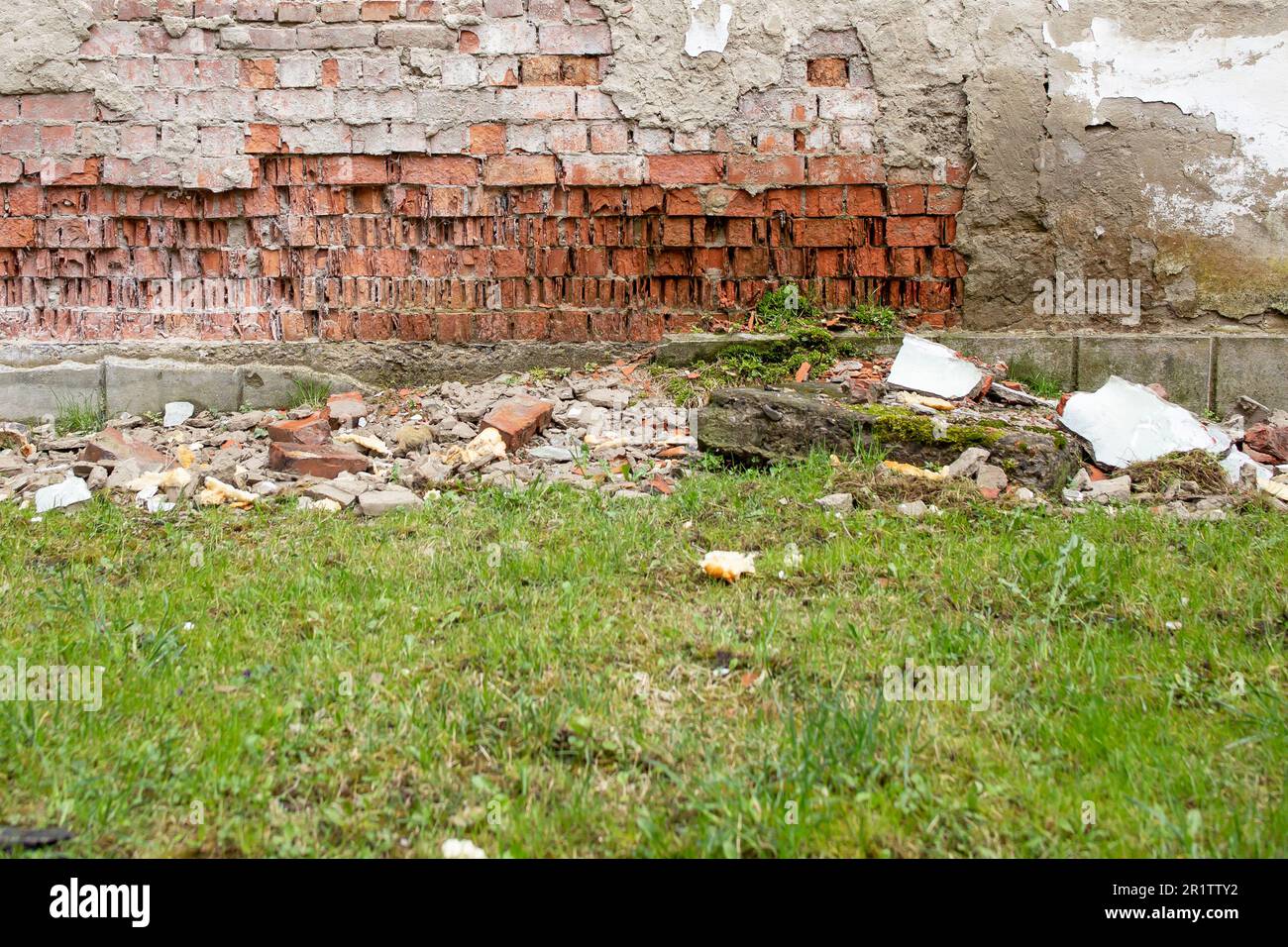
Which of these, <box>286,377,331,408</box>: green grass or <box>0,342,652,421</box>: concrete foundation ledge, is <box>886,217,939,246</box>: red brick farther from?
<box>286,377,331,408</box>: green grass

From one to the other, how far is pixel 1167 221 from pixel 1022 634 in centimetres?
374

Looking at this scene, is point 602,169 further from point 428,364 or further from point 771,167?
point 428,364

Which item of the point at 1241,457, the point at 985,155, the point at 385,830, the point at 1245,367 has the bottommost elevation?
the point at 385,830

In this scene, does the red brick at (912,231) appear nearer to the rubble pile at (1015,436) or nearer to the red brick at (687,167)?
the rubble pile at (1015,436)

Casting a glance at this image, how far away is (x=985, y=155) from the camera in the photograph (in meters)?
5.46

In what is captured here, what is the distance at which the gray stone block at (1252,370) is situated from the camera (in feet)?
17.5

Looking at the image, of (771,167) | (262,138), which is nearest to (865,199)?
(771,167)

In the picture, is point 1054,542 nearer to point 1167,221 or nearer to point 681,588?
point 681,588

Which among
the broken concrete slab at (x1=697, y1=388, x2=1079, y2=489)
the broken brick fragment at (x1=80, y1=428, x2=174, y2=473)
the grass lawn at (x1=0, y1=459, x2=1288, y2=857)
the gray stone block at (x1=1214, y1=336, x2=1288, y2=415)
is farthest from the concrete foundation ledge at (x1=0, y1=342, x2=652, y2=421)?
the gray stone block at (x1=1214, y1=336, x2=1288, y2=415)

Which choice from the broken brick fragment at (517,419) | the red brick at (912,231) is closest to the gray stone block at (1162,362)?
the red brick at (912,231)

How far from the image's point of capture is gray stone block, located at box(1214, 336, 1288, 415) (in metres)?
5.33

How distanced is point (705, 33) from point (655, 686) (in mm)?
4229

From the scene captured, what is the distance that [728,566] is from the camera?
3.21 meters
